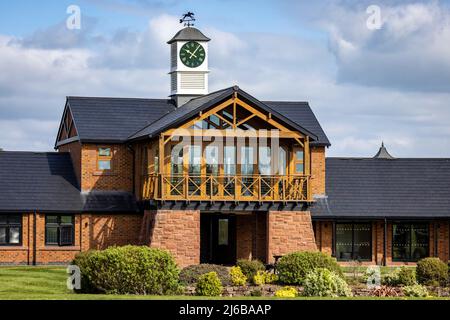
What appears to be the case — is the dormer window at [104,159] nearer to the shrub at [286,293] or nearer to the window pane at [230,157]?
the window pane at [230,157]

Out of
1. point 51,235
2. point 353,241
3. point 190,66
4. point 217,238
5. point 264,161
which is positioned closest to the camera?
point 264,161

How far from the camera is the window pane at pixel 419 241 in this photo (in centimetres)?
5088

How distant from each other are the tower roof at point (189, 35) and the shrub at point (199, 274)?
14437mm

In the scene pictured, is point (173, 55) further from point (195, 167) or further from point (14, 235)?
point (14, 235)

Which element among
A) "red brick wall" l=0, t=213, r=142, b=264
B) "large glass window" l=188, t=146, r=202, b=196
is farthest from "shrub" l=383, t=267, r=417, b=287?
"red brick wall" l=0, t=213, r=142, b=264

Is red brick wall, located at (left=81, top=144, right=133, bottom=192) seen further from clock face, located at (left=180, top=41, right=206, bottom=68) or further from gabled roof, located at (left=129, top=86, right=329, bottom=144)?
clock face, located at (left=180, top=41, right=206, bottom=68)

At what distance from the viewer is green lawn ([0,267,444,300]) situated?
103ft

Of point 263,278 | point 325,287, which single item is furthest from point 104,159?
point 325,287

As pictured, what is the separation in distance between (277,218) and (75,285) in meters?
12.8

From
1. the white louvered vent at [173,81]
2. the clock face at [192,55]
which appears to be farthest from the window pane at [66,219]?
the clock face at [192,55]

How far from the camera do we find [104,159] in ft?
162

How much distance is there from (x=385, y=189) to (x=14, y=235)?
15959 mm
